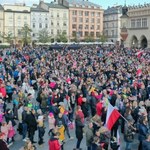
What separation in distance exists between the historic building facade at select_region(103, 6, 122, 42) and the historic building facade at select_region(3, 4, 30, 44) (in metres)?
26.1

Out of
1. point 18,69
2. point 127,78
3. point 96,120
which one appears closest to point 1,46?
point 18,69

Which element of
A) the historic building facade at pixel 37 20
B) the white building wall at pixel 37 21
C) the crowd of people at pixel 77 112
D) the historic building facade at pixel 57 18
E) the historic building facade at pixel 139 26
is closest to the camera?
the crowd of people at pixel 77 112

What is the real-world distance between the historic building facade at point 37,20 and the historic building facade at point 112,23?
65.7ft

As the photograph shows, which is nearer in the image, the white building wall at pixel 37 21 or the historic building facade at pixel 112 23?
the white building wall at pixel 37 21

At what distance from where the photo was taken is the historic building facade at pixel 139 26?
73375mm

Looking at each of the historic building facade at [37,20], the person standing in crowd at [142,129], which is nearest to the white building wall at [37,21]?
the historic building facade at [37,20]

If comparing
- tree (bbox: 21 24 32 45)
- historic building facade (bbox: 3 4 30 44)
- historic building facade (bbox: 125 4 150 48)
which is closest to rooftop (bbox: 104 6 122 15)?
historic building facade (bbox: 3 4 30 44)

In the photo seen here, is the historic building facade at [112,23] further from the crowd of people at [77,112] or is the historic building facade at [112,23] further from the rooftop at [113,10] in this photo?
the crowd of people at [77,112]

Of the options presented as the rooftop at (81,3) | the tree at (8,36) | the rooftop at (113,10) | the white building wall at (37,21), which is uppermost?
the rooftop at (81,3)

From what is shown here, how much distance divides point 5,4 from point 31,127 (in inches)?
3504

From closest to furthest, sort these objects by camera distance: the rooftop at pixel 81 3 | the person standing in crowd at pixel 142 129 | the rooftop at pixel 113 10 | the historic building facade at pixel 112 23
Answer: the person standing in crowd at pixel 142 129 → the rooftop at pixel 81 3 → the rooftop at pixel 113 10 → the historic building facade at pixel 112 23

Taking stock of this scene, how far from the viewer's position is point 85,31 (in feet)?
360

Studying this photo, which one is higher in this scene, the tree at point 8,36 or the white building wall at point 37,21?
the white building wall at point 37,21

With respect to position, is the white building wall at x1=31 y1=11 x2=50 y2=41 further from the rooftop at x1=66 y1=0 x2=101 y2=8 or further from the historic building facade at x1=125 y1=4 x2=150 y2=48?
the historic building facade at x1=125 y1=4 x2=150 y2=48
